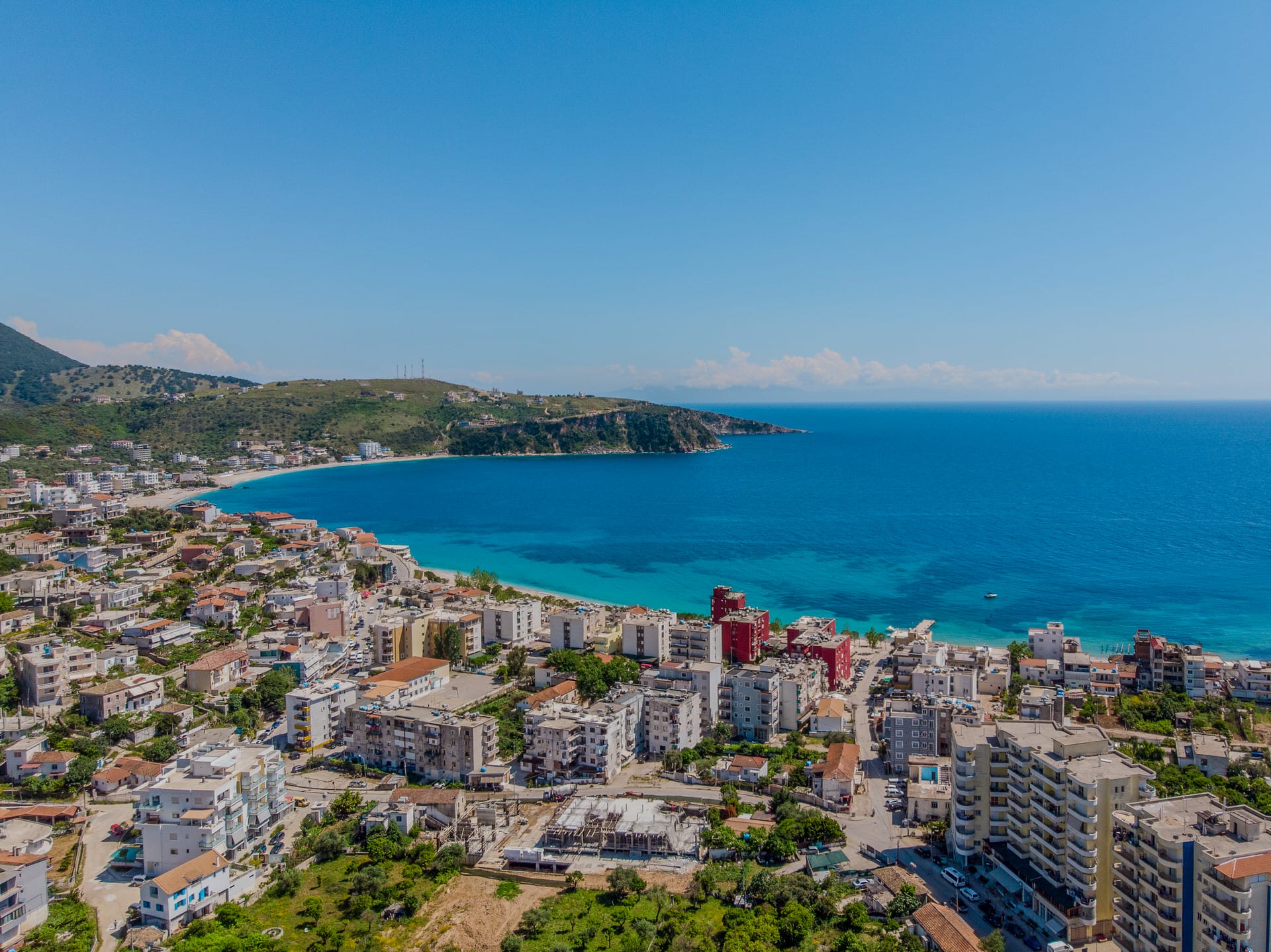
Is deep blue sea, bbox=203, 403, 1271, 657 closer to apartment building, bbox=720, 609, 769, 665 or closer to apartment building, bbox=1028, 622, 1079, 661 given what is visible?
apartment building, bbox=1028, 622, 1079, 661

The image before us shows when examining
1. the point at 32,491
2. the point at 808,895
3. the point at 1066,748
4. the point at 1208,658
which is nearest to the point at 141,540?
the point at 32,491

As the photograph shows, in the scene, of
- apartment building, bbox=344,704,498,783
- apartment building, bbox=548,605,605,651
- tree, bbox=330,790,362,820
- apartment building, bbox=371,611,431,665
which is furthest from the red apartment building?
tree, bbox=330,790,362,820

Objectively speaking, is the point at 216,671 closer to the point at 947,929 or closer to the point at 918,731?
the point at 918,731

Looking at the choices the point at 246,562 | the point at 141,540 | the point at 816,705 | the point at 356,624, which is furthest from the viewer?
the point at 141,540

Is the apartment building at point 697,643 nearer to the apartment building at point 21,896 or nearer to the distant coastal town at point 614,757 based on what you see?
the distant coastal town at point 614,757

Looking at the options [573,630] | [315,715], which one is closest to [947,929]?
[315,715]

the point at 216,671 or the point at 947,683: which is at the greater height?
the point at 216,671

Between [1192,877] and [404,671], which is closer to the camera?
[1192,877]

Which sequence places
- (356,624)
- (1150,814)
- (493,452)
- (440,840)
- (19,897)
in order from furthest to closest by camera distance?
1. (493,452)
2. (356,624)
3. (440,840)
4. (19,897)
5. (1150,814)

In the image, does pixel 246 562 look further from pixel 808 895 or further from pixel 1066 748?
pixel 1066 748
